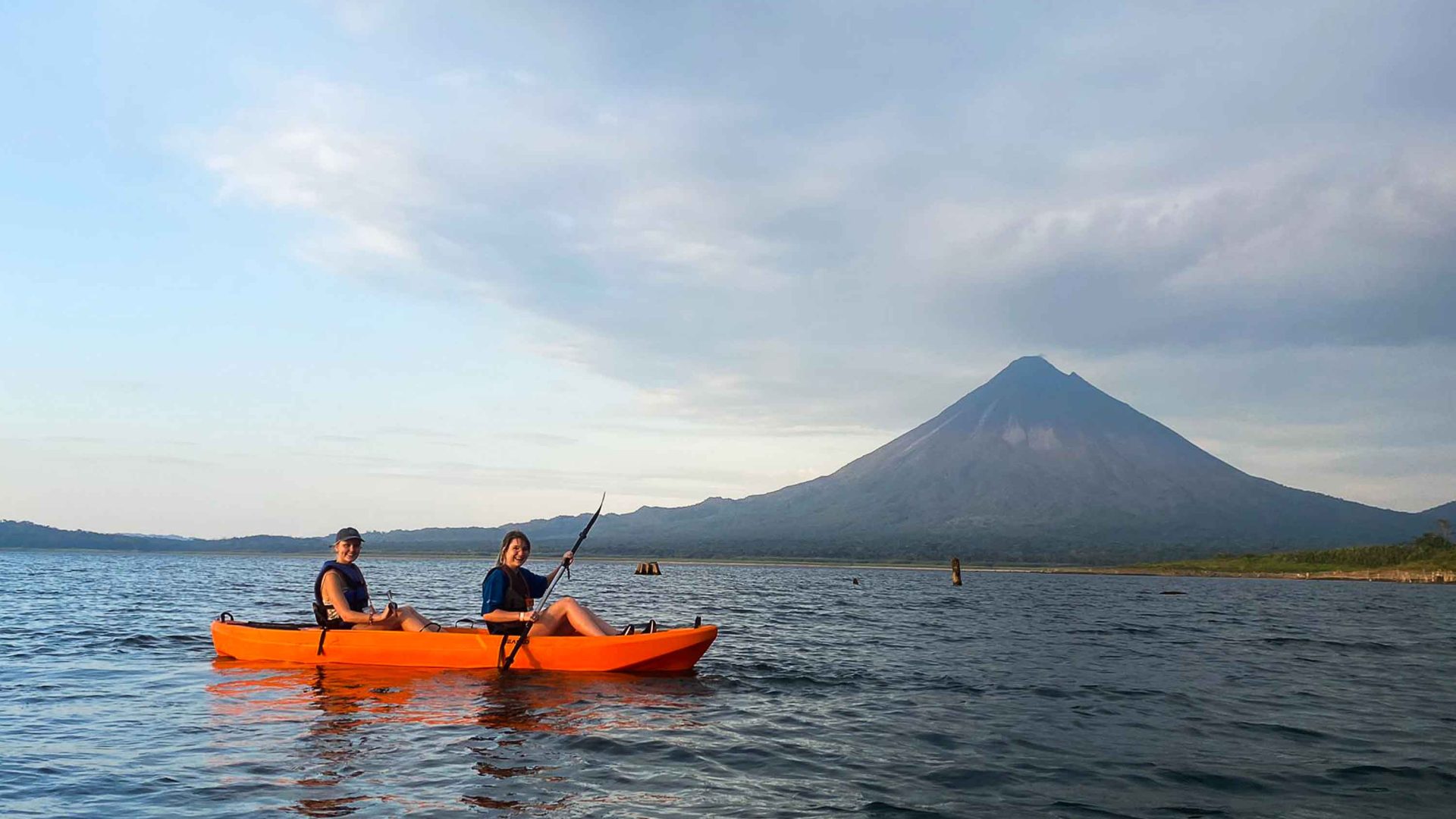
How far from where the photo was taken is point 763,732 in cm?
1207

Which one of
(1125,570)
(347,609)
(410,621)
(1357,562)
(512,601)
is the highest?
(512,601)

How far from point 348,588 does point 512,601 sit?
325 centimetres

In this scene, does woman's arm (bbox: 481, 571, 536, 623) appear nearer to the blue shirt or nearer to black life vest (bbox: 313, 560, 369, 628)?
the blue shirt

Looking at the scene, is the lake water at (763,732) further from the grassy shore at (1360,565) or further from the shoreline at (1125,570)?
the grassy shore at (1360,565)

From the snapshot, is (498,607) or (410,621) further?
(410,621)

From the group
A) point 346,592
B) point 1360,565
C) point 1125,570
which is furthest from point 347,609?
point 1125,570

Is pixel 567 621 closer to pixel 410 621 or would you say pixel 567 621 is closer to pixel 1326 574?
pixel 410 621

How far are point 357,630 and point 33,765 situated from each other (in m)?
6.76

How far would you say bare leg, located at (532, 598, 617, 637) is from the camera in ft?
53.1

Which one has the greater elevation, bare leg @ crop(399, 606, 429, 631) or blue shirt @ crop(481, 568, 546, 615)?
blue shirt @ crop(481, 568, 546, 615)

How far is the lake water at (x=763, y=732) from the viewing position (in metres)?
8.96

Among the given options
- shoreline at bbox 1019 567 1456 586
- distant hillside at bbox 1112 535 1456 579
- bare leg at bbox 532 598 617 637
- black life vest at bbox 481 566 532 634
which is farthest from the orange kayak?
distant hillside at bbox 1112 535 1456 579

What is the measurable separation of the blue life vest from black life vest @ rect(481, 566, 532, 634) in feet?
8.39

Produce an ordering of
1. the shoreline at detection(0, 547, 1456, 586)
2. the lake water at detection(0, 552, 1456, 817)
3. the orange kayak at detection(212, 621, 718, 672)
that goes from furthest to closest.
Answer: the shoreline at detection(0, 547, 1456, 586)
the orange kayak at detection(212, 621, 718, 672)
the lake water at detection(0, 552, 1456, 817)
